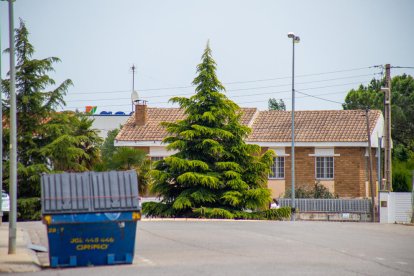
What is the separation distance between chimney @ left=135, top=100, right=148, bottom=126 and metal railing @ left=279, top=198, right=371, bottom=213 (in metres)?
13.8

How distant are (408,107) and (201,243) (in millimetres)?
71196

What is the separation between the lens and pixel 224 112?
48594mm

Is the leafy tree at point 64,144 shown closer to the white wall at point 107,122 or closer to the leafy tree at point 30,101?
the leafy tree at point 30,101

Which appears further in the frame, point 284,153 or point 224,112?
point 284,153

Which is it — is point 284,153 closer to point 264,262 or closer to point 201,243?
point 201,243

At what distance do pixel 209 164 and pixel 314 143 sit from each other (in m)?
15.8

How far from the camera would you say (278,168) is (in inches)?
2501

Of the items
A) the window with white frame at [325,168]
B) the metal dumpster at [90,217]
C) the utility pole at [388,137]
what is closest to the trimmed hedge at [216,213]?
the utility pole at [388,137]

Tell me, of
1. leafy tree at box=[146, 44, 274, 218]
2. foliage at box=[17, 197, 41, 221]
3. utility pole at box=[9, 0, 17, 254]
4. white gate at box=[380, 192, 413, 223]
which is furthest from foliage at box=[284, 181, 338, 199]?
utility pole at box=[9, 0, 17, 254]

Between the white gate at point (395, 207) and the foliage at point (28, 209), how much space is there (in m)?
17.8

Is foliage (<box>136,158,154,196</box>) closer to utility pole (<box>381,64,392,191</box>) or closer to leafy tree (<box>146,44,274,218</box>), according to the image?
leafy tree (<box>146,44,274,218</box>)

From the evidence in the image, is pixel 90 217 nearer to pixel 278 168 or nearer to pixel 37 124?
pixel 37 124

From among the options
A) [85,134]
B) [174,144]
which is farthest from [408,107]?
[174,144]

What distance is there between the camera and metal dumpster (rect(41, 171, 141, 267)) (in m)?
18.4
